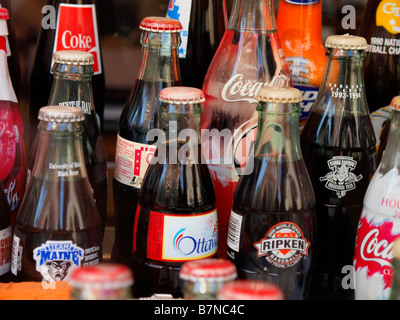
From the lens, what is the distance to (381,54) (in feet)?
3.88

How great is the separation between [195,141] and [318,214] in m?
0.24

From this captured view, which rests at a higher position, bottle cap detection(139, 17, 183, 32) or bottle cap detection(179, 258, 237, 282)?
bottle cap detection(139, 17, 183, 32)

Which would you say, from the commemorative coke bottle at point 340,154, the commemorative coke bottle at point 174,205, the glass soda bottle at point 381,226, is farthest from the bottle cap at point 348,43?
the commemorative coke bottle at point 174,205

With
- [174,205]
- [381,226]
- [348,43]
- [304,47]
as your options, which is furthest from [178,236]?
[304,47]

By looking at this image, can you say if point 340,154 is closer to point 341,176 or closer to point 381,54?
point 341,176

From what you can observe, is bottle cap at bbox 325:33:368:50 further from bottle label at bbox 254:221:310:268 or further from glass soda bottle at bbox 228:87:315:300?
bottle label at bbox 254:221:310:268

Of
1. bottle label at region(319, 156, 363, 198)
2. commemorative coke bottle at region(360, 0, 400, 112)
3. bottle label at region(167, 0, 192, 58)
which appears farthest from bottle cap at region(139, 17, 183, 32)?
commemorative coke bottle at region(360, 0, 400, 112)

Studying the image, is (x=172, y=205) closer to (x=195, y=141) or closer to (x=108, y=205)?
(x=195, y=141)

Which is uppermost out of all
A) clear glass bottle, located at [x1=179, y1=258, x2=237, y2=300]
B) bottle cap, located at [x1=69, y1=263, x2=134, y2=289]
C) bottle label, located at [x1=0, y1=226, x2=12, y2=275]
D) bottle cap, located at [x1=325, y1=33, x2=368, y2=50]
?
bottle cap, located at [x1=325, y1=33, x2=368, y2=50]

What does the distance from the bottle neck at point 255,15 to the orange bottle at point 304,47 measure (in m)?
0.11

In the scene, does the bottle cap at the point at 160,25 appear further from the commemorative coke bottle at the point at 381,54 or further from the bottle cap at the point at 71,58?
the commemorative coke bottle at the point at 381,54

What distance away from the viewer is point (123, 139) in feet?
3.41

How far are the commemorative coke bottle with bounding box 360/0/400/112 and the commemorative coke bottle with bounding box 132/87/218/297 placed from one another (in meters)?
0.47

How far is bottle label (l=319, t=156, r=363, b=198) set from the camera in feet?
3.10
